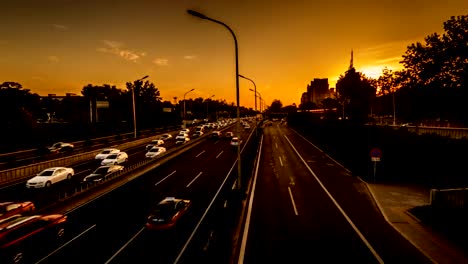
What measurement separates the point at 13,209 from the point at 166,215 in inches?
365

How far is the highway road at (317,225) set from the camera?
1198 centimetres

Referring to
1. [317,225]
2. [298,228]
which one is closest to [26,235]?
[298,228]

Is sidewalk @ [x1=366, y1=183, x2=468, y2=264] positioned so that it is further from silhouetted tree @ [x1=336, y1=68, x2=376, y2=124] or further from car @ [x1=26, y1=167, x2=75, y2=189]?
silhouetted tree @ [x1=336, y1=68, x2=376, y2=124]

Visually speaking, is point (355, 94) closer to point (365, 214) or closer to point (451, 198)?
point (451, 198)

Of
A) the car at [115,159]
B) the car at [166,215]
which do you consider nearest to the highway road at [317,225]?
the car at [166,215]

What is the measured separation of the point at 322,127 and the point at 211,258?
145 ft

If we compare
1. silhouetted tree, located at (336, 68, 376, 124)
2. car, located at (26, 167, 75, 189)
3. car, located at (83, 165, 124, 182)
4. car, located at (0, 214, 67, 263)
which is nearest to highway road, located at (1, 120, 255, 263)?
car, located at (0, 214, 67, 263)

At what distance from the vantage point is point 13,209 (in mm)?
16250

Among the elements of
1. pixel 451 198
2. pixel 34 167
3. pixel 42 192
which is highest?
pixel 34 167

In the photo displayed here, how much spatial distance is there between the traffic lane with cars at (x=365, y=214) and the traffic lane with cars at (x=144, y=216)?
360 inches

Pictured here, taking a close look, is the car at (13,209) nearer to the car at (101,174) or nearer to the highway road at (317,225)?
the car at (101,174)

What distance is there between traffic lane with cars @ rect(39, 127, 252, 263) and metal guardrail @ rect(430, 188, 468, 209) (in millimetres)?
14384

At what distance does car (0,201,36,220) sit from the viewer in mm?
15716

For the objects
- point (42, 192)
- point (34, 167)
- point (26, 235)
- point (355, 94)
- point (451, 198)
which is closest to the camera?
point (26, 235)
